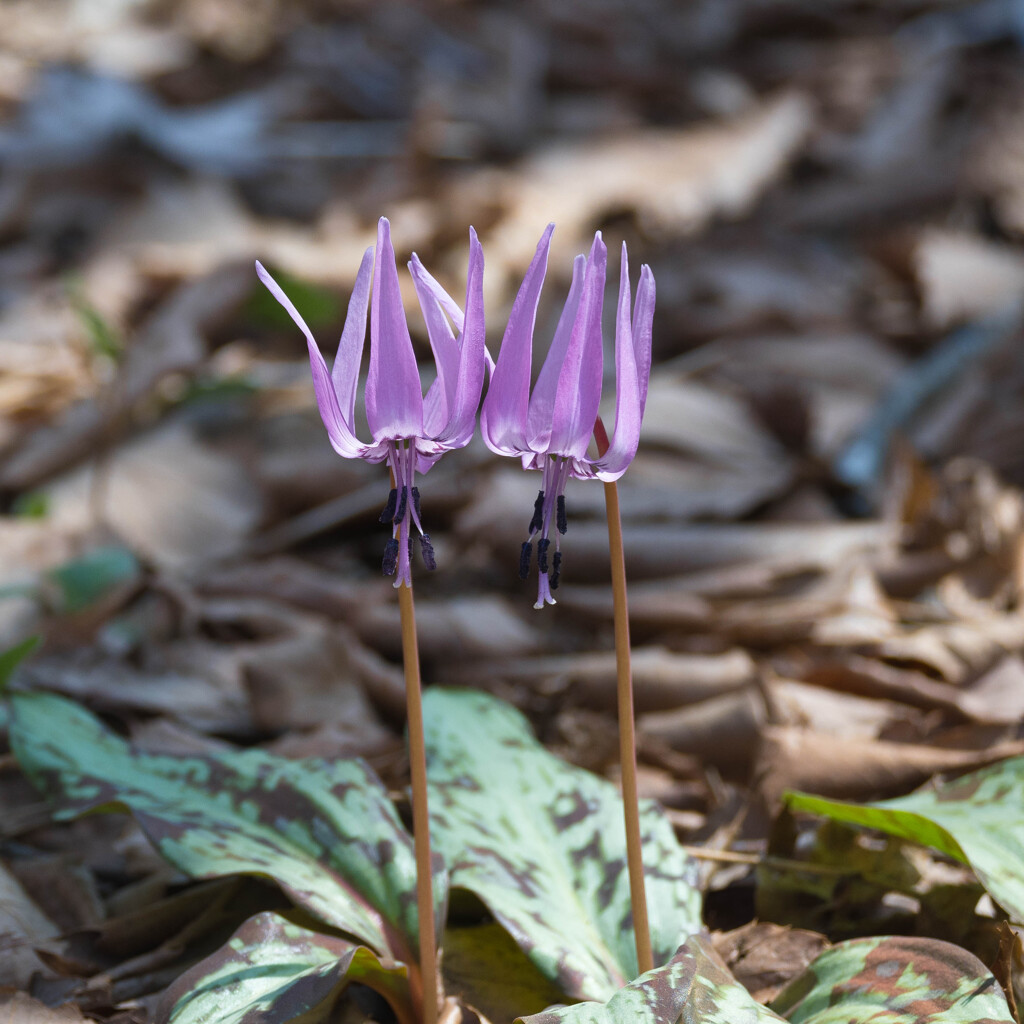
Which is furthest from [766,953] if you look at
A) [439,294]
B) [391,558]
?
[439,294]

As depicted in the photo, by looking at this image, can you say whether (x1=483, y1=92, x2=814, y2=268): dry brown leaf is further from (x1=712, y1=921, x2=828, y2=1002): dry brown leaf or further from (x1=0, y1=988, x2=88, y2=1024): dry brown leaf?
(x1=0, y1=988, x2=88, y2=1024): dry brown leaf

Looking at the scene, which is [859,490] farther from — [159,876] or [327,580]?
[159,876]

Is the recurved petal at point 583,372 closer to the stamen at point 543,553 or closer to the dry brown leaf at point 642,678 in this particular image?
the stamen at point 543,553

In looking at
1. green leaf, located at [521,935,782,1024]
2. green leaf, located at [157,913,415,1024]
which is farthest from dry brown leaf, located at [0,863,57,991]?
green leaf, located at [521,935,782,1024]

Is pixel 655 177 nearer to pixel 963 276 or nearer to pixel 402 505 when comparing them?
pixel 963 276

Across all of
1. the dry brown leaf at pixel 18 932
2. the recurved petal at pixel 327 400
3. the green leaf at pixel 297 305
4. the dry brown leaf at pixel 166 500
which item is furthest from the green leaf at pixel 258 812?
the green leaf at pixel 297 305

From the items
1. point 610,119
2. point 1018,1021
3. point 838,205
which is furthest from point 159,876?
point 610,119
